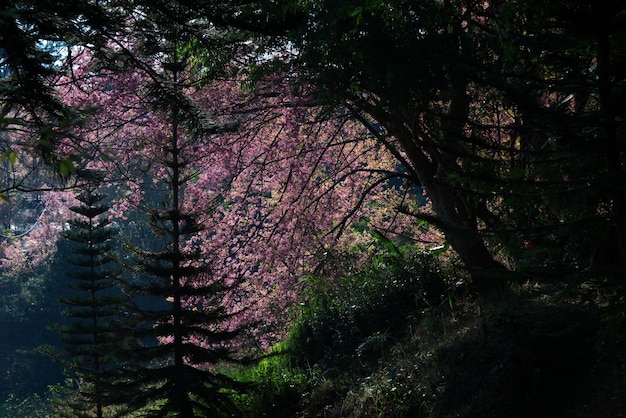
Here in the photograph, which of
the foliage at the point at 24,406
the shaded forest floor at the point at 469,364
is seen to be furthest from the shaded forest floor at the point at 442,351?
the foliage at the point at 24,406

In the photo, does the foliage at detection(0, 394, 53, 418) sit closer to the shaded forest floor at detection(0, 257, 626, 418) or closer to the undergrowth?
the shaded forest floor at detection(0, 257, 626, 418)

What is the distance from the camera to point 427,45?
21.0 ft

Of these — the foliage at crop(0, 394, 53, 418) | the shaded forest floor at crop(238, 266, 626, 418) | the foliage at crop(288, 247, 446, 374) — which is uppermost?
the foliage at crop(0, 394, 53, 418)

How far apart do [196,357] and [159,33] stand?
359 cm

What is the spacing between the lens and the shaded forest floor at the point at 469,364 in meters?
4.96

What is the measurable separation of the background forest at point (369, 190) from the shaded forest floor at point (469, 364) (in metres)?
0.02

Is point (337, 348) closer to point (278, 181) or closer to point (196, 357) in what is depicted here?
point (196, 357)

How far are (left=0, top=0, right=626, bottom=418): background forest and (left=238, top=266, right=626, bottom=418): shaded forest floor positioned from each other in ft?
0.08

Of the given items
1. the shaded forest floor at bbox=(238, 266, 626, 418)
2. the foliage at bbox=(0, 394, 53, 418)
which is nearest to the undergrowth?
the shaded forest floor at bbox=(238, 266, 626, 418)

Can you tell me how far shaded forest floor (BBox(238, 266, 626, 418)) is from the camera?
4965 millimetres

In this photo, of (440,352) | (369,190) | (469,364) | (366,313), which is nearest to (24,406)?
(366,313)

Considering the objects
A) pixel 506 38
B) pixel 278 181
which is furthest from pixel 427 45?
pixel 278 181

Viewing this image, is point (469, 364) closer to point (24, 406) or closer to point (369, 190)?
point (369, 190)

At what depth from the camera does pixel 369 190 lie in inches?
328
